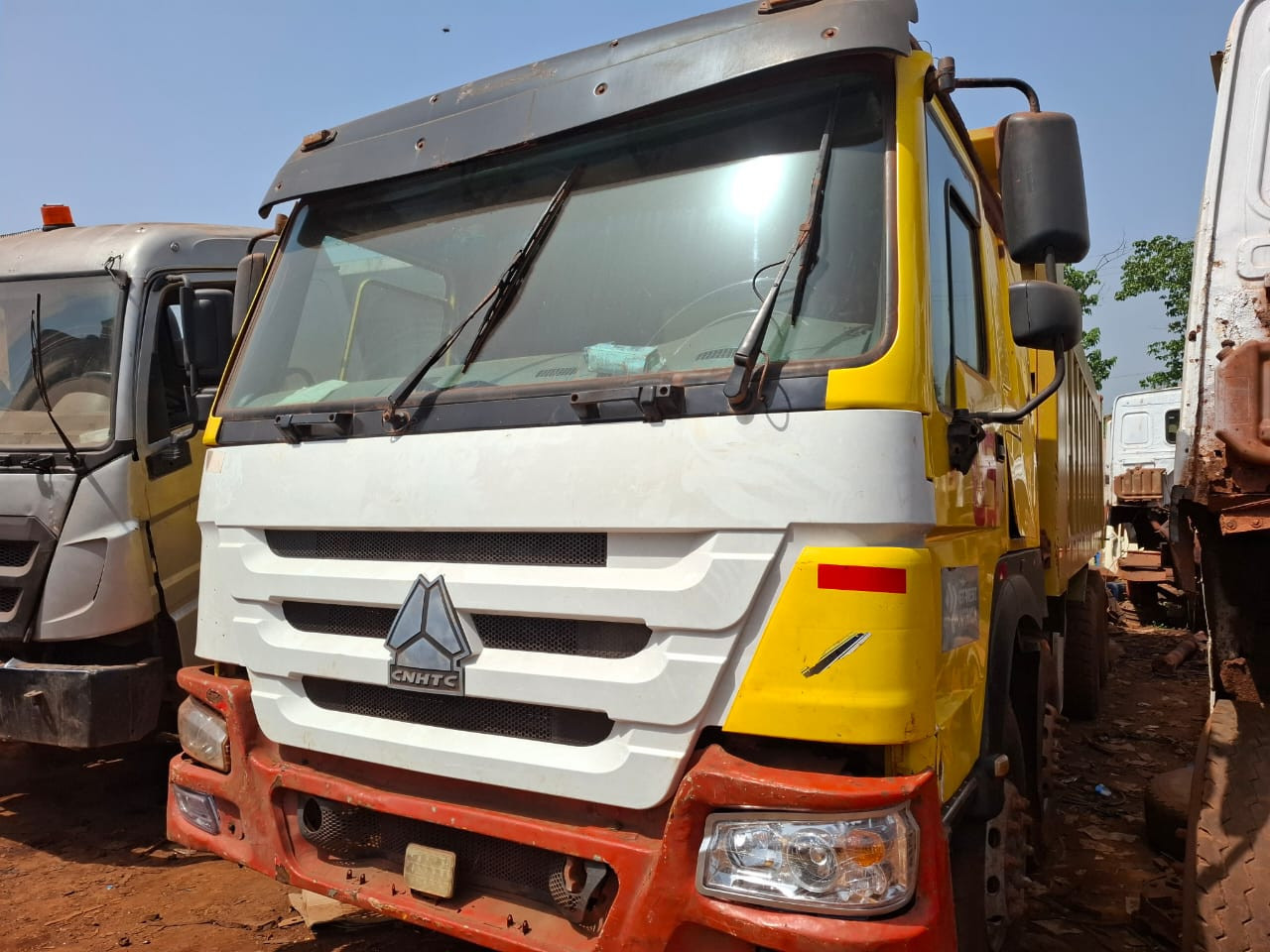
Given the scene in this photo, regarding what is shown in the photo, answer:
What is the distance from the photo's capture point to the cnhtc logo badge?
234 centimetres

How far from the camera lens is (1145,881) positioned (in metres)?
3.93

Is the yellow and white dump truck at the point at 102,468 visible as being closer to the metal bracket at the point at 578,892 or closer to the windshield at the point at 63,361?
the windshield at the point at 63,361

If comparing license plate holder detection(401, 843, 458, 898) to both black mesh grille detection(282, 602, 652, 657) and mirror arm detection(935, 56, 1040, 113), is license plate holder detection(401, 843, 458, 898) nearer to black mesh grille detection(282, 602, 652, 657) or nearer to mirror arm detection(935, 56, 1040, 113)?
black mesh grille detection(282, 602, 652, 657)

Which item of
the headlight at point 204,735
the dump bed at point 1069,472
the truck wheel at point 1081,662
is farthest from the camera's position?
the truck wheel at point 1081,662

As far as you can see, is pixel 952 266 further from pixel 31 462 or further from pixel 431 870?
pixel 31 462

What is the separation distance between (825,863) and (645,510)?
2.68 feet

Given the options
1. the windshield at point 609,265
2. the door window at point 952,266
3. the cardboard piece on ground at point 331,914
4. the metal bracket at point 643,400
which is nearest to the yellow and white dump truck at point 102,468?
the windshield at point 609,265

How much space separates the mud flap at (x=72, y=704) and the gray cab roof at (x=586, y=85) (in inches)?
87.4

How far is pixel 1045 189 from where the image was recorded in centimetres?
230

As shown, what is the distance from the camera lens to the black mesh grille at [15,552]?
4223 mm

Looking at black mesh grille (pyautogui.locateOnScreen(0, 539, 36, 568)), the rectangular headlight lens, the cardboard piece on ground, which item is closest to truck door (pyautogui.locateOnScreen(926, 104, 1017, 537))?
the rectangular headlight lens

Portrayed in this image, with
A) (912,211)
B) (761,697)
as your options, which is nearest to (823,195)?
(912,211)

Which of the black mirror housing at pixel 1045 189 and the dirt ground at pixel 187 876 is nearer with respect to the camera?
the black mirror housing at pixel 1045 189

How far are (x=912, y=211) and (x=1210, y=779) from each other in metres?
1.87
